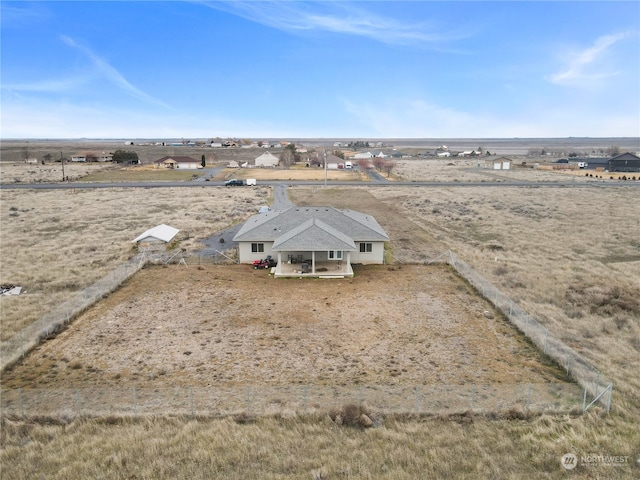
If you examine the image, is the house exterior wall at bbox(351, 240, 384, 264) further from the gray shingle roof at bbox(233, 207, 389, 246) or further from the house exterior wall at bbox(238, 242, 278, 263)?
the house exterior wall at bbox(238, 242, 278, 263)

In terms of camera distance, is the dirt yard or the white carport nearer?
the dirt yard

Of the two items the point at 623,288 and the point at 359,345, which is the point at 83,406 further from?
the point at 623,288

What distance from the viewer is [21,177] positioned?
10150cm

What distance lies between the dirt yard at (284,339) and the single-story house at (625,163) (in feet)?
381

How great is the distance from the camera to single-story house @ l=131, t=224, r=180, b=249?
39.3 meters

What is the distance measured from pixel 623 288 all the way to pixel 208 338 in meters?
27.9

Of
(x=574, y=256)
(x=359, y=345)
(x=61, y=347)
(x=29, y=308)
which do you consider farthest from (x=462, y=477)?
(x=574, y=256)

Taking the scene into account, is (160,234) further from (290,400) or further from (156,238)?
(290,400)

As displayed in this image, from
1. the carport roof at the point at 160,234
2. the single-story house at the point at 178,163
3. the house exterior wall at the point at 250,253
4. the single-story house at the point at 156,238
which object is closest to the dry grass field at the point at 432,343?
the single-story house at the point at 156,238

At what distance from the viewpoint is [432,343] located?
21438 mm

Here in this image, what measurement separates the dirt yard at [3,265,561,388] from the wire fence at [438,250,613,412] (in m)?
0.73

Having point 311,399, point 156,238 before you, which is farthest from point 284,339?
point 156,238

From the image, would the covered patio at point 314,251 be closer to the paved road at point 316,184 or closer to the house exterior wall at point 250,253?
the house exterior wall at point 250,253

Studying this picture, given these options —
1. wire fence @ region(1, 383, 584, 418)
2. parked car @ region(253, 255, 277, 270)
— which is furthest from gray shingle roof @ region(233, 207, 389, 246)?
wire fence @ region(1, 383, 584, 418)
